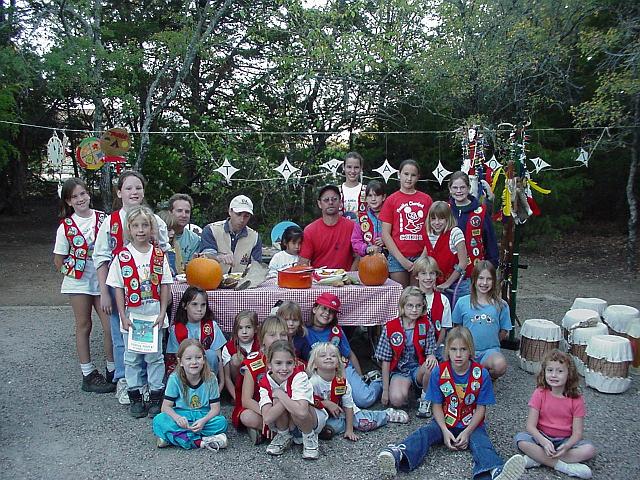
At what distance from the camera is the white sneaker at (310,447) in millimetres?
3393

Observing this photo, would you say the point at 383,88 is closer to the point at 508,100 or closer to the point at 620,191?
the point at 508,100

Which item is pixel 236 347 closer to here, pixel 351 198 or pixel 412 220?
pixel 412 220

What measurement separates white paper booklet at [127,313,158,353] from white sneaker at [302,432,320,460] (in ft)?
4.05

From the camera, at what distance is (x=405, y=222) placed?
15.9 feet

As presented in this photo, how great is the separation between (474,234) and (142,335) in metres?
2.91

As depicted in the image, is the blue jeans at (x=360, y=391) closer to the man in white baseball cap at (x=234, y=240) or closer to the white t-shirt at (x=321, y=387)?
the white t-shirt at (x=321, y=387)

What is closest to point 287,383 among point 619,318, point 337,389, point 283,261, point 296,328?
point 337,389

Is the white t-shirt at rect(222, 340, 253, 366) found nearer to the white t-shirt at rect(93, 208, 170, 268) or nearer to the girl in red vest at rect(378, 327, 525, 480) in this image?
the white t-shirt at rect(93, 208, 170, 268)

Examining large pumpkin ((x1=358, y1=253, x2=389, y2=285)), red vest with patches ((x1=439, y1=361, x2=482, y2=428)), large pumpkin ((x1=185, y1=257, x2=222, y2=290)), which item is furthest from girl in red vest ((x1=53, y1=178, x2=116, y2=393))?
red vest with patches ((x1=439, y1=361, x2=482, y2=428))

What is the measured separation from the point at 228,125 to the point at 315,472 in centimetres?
937

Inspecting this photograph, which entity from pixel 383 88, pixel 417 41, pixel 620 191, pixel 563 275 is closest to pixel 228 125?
pixel 383 88

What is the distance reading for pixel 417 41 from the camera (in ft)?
34.9

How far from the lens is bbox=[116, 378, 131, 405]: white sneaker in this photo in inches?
164

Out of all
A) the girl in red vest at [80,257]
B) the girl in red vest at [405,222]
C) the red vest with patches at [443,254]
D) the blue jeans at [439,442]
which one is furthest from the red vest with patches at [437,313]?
the girl in red vest at [80,257]
